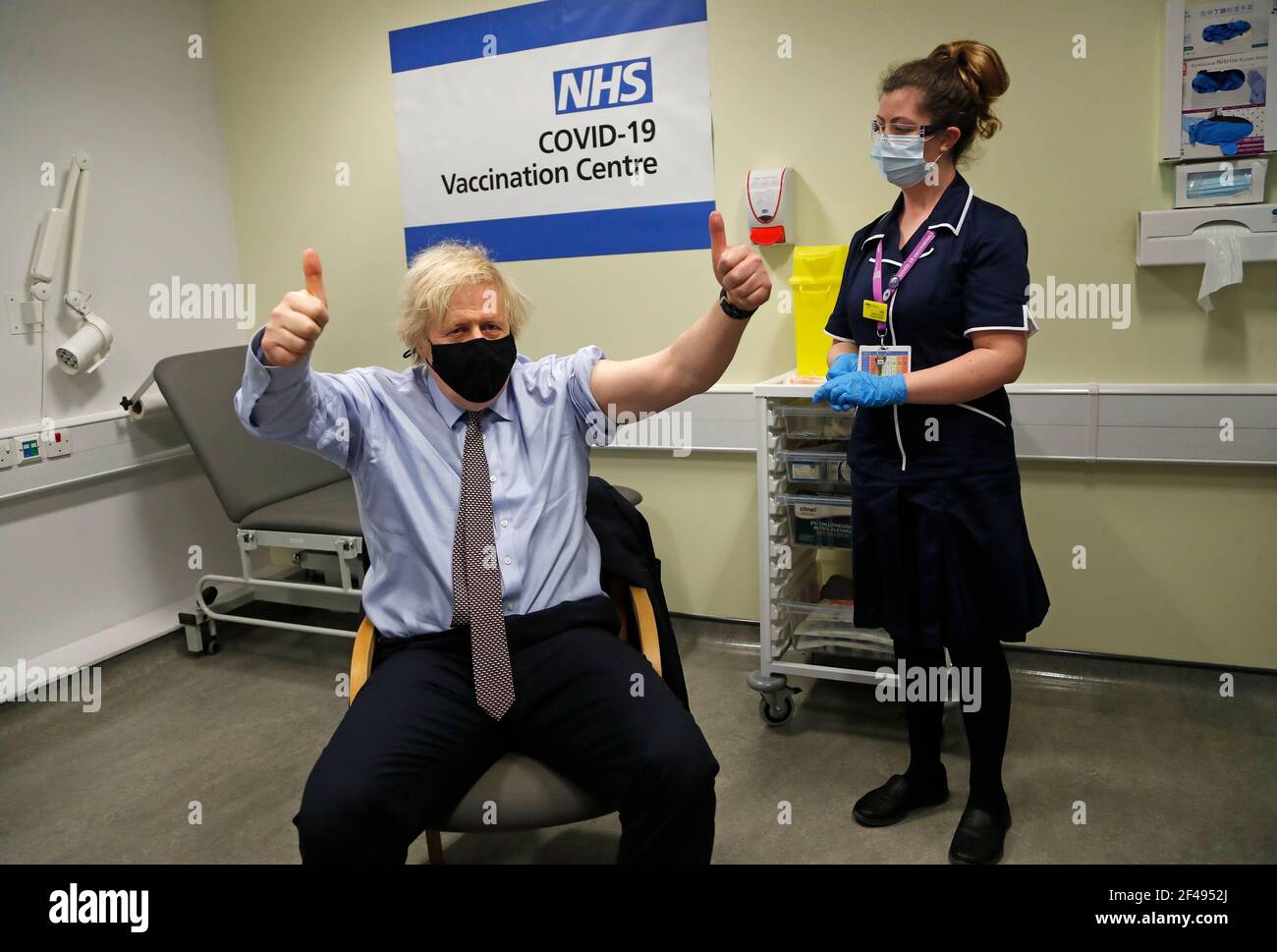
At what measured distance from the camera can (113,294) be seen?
3691 millimetres

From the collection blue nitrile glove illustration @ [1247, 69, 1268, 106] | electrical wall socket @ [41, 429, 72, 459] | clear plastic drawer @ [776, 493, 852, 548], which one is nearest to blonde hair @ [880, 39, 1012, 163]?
blue nitrile glove illustration @ [1247, 69, 1268, 106]

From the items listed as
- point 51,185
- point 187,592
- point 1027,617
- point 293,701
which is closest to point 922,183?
point 1027,617

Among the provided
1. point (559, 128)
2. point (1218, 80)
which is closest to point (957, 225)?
point (1218, 80)

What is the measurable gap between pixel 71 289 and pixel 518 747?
8.91 ft

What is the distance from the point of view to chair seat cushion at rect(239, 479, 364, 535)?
327 centimetres

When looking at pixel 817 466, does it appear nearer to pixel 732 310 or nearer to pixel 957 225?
pixel 957 225

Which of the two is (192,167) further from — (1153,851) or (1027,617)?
(1153,851)

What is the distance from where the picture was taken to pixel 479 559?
1.84 metres

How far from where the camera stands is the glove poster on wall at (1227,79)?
8.37 ft

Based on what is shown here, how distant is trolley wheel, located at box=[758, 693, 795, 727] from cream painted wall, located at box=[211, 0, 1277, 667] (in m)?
0.67

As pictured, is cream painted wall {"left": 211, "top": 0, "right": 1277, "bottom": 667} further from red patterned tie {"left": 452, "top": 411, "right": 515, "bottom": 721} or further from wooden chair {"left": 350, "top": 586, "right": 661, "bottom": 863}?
wooden chair {"left": 350, "top": 586, "right": 661, "bottom": 863}

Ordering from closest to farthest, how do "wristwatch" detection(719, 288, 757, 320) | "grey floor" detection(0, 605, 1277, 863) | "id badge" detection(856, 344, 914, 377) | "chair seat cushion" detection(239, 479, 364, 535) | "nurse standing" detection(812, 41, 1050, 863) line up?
"wristwatch" detection(719, 288, 757, 320)
"nurse standing" detection(812, 41, 1050, 863)
"id badge" detection(856, 344, 914, 377)
"grey floor" detection(0, 605, 1277, 863)
"chair seat cushion" detection(239, 479, 364, 535)

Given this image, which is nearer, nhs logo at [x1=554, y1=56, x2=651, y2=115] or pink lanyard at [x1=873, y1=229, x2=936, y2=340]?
pink lanyard at [x1=873, y1=229, x2=936, y2=340]
